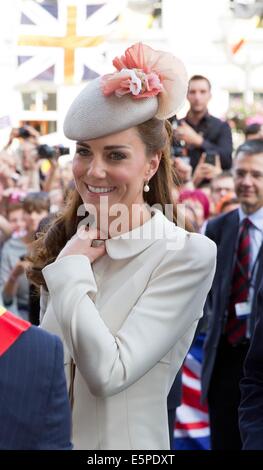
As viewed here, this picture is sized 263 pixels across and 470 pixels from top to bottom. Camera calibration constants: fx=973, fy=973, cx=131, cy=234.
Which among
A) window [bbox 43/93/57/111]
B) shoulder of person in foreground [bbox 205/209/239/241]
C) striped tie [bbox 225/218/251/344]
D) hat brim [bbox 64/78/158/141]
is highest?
hat brim [bbox 64/78/158/141]

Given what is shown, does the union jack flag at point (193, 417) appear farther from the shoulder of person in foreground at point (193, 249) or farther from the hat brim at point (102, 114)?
the hat brim at point (102, 114)

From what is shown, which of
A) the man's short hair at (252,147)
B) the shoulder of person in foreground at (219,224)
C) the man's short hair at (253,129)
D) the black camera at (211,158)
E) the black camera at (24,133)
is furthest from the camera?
the black camera at (24,133)

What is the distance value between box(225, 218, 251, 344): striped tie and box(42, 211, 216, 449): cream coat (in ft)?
7.64

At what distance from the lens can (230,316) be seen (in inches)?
199

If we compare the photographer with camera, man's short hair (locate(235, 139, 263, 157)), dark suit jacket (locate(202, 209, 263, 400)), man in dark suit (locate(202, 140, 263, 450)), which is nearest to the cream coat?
man in dark suit (locate(202, 140, 263, 450))

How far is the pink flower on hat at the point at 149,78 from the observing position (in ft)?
8.59

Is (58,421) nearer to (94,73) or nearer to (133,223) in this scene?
(133,223)

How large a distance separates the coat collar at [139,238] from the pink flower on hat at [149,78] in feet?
0.99

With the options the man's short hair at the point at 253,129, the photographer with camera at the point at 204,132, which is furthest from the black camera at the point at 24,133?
the man's short hair at the point at 253,129

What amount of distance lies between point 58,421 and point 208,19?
2544cm

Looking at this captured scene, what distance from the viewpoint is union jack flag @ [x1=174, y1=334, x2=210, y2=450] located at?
5973 millimetres

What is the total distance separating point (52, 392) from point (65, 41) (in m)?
7.82

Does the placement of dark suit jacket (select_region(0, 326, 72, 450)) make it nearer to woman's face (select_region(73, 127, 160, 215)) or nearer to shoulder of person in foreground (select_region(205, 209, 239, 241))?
woman's face (select_region(73, 127, 160, 215))

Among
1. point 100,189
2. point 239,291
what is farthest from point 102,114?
point 239,291
